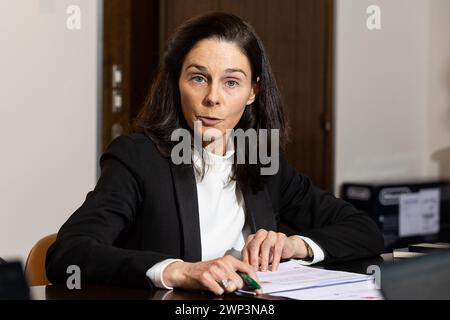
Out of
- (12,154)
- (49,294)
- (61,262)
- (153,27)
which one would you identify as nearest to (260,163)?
(61,262)

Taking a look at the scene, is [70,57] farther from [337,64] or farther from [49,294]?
[49,294]

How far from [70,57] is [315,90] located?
1.76 meters

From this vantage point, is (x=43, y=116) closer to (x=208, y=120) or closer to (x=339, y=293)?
(x=208, y=120)

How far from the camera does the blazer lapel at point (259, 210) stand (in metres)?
1.92

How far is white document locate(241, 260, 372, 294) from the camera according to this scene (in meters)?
1.38

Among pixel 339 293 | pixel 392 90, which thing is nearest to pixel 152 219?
pixel 339 293

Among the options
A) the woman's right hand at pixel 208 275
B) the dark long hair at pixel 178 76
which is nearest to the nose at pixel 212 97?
the dark long hair at pixel 178 76

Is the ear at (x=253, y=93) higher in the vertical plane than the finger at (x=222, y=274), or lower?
higher

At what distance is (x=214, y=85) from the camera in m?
1.83

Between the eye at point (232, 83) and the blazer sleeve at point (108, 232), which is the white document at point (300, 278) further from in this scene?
the eye at point (232, 83)

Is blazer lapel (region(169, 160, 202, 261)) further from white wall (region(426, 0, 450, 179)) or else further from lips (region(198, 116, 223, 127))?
white wall (region(426, 0, 450, 179))

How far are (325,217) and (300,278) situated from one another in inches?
24.3

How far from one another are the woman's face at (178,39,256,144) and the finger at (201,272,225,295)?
58 centimetres

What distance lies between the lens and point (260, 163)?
6.66ft
